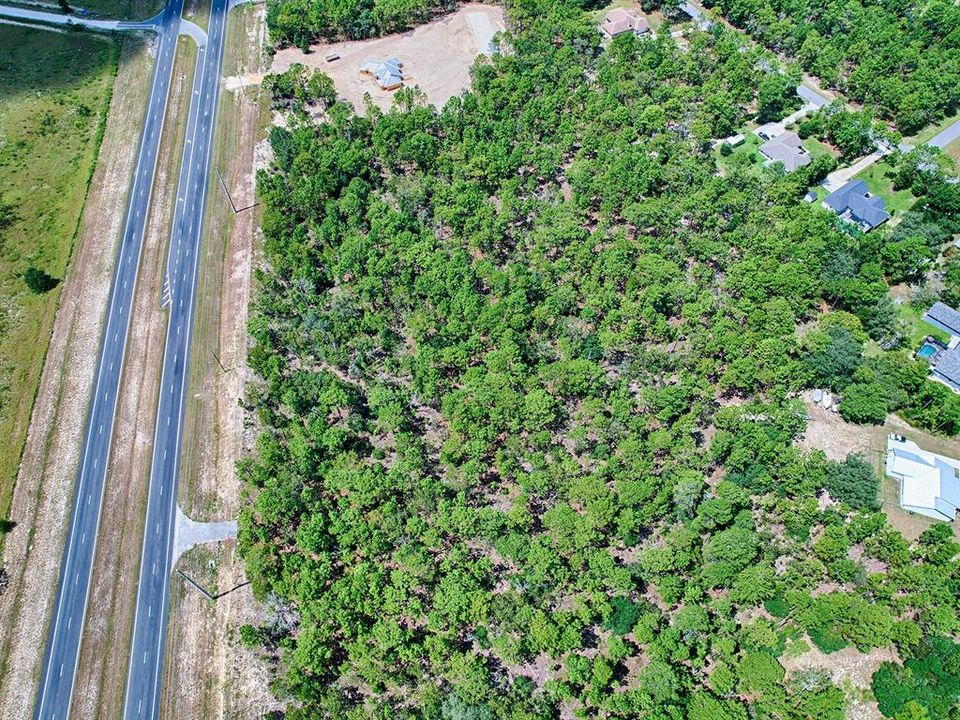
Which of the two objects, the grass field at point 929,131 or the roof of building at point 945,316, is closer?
the roof of building at point 945,316

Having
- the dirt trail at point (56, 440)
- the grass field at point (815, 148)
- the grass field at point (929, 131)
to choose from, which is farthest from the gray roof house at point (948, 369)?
the dirt trail at point (56, 440)

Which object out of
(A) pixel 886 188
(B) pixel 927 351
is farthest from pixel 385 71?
(B) pixel 927 351

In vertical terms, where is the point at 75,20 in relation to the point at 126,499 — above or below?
above

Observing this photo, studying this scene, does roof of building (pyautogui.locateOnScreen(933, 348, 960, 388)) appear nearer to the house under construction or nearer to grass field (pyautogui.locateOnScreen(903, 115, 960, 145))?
grass field (pyautogui.locateOnScreen(903, 115, 960, 145))

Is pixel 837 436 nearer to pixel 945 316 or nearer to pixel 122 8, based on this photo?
pixel 945 316

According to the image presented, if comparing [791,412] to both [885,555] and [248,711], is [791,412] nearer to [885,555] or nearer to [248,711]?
[885,555]

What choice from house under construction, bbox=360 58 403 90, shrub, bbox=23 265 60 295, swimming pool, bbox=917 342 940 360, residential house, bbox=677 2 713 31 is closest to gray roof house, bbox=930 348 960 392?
swimming pool, bbox=917 342 940 360

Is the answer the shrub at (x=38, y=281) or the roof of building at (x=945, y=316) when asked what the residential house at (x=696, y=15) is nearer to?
the roof of building at (x=945, y=316)
